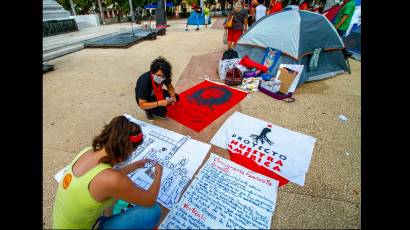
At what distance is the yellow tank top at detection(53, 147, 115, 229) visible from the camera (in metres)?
1.13

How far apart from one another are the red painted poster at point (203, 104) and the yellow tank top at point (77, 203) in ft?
5.81

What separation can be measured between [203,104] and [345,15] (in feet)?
18.3

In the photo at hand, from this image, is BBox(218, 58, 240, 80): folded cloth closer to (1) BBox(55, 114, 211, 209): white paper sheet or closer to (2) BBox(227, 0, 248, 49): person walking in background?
(1) BBox(55, 114, 211, 209): white paper sheet

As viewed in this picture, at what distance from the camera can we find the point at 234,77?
13.8ft

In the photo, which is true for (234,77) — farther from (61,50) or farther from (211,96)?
(61,50)

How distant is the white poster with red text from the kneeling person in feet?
3.16

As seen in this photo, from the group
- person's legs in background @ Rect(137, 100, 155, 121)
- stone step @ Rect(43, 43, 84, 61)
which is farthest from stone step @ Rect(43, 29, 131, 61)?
person's legs in background @ Rect(137, 100, 155, 121)

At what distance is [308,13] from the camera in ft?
14.0

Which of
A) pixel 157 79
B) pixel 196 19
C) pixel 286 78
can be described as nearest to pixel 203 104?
pixel 157 79

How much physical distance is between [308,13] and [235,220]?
459cm

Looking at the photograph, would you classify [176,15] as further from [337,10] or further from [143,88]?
[143,88]

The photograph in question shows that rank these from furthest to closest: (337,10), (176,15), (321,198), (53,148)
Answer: (176,15) < (337,10) < (53,148) < (321,198)
